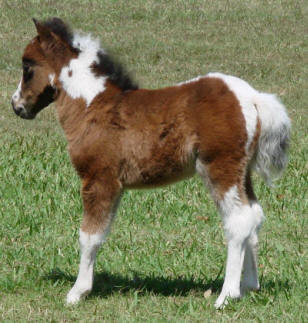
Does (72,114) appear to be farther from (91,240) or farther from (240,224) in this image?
(240,224)

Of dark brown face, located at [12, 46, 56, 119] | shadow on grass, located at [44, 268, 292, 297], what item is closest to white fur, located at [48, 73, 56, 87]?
dark brown face, located at [12, 46, 56, 119]

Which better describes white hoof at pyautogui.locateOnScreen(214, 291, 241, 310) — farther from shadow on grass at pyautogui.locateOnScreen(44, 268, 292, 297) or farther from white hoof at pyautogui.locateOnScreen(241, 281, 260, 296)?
shadow on grass at pyautogui.locateOnScreen(44, 268, 292, 297)

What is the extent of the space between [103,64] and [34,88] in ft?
1.80

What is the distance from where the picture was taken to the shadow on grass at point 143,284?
246 inches

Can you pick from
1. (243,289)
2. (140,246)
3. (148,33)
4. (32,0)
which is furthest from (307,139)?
(32,0)

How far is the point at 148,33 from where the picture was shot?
18469mm

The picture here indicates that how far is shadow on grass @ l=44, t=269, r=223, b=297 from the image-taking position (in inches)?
246

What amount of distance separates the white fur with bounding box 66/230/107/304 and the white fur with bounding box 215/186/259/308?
2.99 feet

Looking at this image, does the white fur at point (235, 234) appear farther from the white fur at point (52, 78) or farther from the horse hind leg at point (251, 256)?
the white fur at point (52, 78)

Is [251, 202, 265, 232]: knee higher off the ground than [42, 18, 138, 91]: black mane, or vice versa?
[42, 18, 138, 91]: black mane

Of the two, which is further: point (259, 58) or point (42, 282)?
point (259, 58)

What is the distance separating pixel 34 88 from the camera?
630 centimetres

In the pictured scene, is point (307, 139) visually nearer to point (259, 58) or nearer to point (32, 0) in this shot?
point (259, 58)

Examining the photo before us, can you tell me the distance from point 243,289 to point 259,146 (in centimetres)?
105
